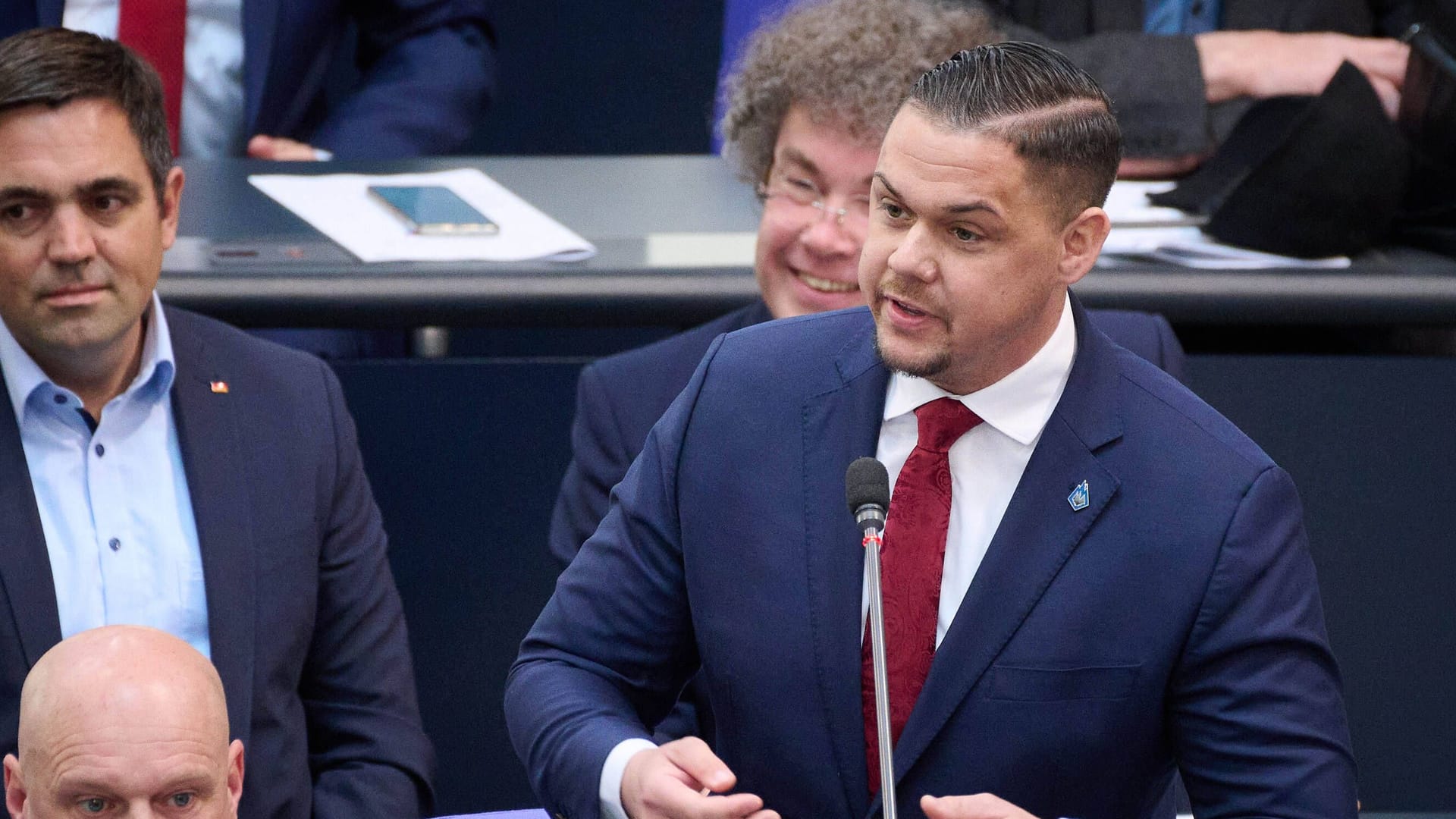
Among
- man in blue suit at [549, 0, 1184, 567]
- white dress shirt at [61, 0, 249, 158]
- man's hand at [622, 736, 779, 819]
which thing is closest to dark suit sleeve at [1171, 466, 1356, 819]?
man's hand at [622, 736, 779, 819]

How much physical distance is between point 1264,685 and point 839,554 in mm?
358

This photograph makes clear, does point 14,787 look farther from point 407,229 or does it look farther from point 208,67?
point 208,67

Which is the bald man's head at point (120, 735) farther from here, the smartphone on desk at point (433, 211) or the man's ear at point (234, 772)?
the smartphone on desk at point (433, 211)

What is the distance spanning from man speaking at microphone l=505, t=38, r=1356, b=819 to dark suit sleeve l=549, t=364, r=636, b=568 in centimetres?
59

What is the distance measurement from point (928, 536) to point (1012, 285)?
0.23 metres

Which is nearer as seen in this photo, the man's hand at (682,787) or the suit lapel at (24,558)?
the man's hand at (682,787)

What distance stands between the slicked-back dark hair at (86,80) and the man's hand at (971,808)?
1305 mm

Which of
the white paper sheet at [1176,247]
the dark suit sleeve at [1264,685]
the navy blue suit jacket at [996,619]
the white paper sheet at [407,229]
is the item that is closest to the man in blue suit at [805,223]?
the white paper sheet at [1176,247]

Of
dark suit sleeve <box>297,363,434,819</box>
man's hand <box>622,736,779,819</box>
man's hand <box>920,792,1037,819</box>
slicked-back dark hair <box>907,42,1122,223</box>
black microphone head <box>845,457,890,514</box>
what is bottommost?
dark suit sleeve <box>297,363,434,819</box>

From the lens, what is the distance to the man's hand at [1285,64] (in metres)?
2.90

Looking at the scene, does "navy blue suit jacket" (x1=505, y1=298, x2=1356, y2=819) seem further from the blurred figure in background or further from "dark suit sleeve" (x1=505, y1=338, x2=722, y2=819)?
the blurred figure in background

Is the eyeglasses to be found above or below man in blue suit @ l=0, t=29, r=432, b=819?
above

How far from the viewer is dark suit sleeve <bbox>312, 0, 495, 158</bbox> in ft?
10.4

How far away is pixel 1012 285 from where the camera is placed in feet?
4.87
